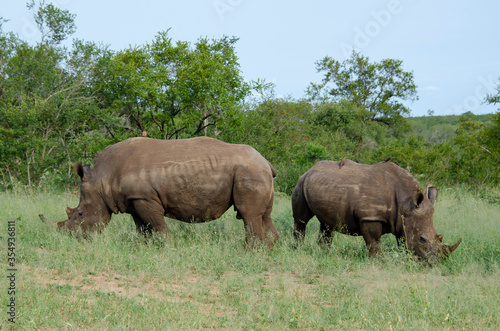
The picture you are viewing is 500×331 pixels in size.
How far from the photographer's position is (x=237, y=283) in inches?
236

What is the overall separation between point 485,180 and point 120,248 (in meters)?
14.5

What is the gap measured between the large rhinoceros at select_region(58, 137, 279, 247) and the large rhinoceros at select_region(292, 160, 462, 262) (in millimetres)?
970

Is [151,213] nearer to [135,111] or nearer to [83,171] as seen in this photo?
[83,171]

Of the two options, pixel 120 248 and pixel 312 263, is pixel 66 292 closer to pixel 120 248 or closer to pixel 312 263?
pixel 120 248

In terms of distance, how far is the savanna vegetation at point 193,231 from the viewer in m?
4.96

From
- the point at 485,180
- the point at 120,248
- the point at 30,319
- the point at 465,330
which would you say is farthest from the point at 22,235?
the point at 485,180

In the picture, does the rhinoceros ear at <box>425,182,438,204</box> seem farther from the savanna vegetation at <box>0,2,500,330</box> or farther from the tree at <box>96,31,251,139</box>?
the tree at <box>96,31,251,139</box>

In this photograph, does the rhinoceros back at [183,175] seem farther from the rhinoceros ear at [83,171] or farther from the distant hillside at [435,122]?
the distant hillside at [435,122]

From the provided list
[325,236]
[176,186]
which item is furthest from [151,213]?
[325,236]

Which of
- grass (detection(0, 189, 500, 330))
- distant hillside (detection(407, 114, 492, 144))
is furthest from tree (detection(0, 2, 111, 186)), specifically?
distant hillside (detection(407, 114, 492, 144))

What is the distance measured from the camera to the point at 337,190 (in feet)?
25.0

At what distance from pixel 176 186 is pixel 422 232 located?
3831 mm

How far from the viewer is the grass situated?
473 cm

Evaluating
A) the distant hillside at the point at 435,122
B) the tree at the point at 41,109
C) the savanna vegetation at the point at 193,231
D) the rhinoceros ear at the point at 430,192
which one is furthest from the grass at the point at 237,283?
the distant hillside at the point at 435,122
